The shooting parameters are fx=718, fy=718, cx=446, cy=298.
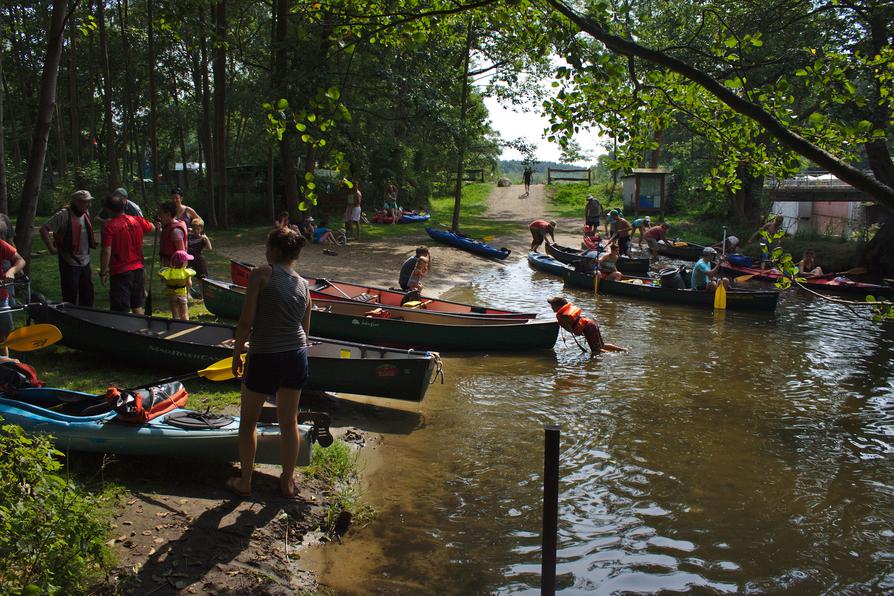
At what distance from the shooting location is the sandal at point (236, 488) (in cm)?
534

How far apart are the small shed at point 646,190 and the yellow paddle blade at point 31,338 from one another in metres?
27.2

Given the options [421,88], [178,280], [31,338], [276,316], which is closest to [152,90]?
[421,88]

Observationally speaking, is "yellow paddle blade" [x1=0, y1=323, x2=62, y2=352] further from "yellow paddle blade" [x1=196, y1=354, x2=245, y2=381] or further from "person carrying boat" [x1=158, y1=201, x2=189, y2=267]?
"person carrying boat" [x1=158, y1=201, x2=189, y2=267]

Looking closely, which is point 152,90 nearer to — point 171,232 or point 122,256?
point 171,232

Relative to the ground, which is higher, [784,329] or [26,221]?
[26,221]

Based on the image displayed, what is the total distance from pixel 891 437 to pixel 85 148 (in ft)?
123

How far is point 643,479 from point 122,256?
22.1 feet

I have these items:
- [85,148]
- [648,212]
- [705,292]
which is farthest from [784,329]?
[85,148]

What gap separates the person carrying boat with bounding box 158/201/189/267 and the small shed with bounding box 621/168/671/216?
944 inches

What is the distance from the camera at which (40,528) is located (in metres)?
3.61

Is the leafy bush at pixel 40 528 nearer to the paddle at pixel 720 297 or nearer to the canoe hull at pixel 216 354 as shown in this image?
the canoe hull at pixel 216 354

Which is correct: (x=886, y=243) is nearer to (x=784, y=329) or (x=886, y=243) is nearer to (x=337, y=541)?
(x=784, y=329)

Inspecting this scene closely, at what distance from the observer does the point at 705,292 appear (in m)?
16.2

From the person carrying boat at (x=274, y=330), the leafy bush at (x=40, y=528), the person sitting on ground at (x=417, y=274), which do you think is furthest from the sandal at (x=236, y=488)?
the person sitting on ground at (x=417, y=274)
